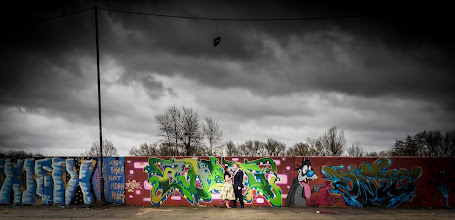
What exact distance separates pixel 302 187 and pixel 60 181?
1099 centimetres

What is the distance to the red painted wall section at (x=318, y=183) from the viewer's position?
1359 centimetres

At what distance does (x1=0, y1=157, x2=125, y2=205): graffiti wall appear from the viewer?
1424 cm

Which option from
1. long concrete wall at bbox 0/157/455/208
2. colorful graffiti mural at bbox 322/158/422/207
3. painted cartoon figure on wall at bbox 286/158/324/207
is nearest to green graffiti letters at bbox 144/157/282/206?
long concrete wall at bbox 0/157/455/208

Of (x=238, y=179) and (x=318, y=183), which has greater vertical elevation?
(x=238, y=179)

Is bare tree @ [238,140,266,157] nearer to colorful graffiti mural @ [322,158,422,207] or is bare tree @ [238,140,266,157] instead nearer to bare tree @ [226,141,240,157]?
bare tree @ [226,141,240,157]

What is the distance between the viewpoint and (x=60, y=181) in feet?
47.2

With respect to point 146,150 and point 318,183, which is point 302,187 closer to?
point 318,183

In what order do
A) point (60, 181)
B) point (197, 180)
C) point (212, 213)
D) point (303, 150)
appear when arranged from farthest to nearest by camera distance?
point (303, 150) < point (60, 181) < point (197, 180) < point (212, 213)

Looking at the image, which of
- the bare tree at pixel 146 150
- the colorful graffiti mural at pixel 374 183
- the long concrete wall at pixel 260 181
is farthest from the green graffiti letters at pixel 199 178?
the bare tree at pixel 146 150

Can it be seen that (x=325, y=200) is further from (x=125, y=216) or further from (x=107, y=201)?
(x=107, y=201)

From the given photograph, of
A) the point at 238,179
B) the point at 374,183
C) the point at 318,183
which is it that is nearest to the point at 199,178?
the point at 238,179

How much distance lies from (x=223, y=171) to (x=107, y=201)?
538 cm

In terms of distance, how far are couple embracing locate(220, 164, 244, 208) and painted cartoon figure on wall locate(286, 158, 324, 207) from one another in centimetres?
215

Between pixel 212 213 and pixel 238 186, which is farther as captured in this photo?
pixel 238 186
